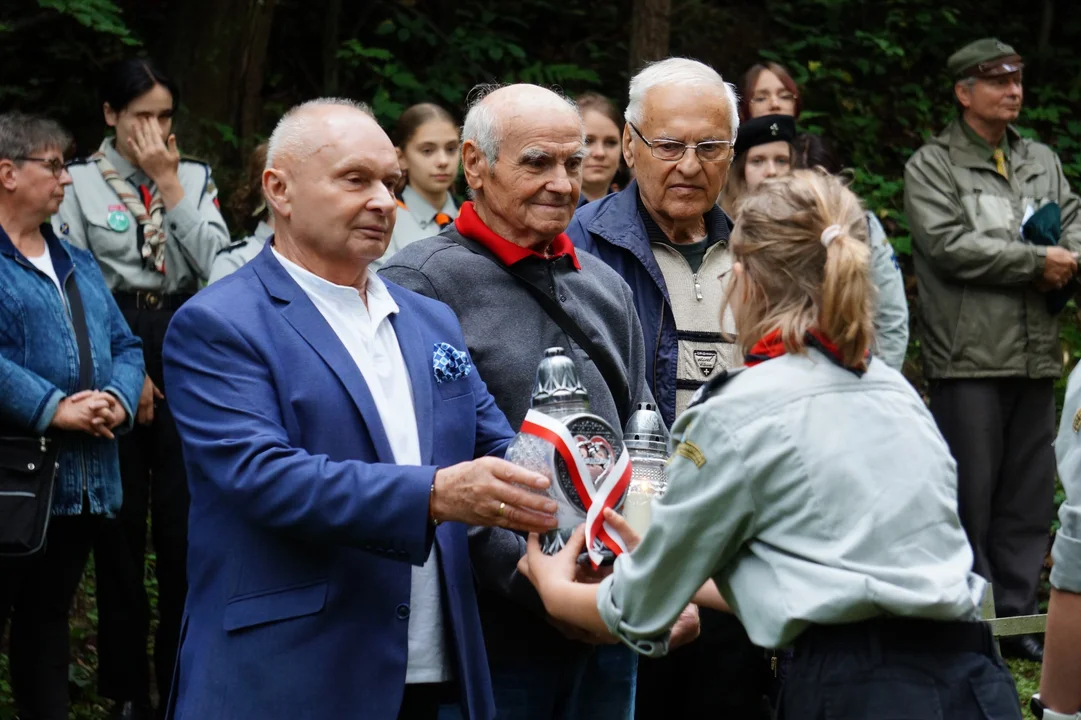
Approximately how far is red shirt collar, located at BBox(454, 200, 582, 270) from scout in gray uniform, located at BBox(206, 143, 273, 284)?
6.64 ft

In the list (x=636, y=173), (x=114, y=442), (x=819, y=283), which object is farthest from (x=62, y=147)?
(x=819, y=283)

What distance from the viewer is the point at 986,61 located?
699 centimetres

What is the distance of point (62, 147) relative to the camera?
17.4 feet

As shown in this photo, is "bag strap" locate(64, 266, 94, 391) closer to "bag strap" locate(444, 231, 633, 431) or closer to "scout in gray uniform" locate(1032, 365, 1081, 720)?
"bag strap" locate(444, 231, 633, 431)

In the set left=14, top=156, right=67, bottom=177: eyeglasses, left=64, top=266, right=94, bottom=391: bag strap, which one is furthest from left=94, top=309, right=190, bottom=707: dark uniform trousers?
left=14, top=156, right=67, bottom=177: eyeglasses

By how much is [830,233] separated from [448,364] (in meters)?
0.97

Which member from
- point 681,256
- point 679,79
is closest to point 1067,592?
point 681,256

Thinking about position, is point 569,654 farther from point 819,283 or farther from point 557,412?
point 819,283

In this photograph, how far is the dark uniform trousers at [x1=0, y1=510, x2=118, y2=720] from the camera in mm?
4992

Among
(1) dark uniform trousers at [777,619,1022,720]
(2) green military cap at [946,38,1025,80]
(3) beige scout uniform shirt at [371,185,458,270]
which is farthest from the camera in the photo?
(2) green military cap at [946,38,1025,80]

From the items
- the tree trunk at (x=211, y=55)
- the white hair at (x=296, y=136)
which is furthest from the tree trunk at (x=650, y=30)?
the white hair at (x=296, y=136)

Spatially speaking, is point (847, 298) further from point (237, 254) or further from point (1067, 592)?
point (237, 254)

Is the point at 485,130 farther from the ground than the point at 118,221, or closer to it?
farther from the ground

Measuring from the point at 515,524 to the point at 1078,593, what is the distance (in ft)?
6.41
